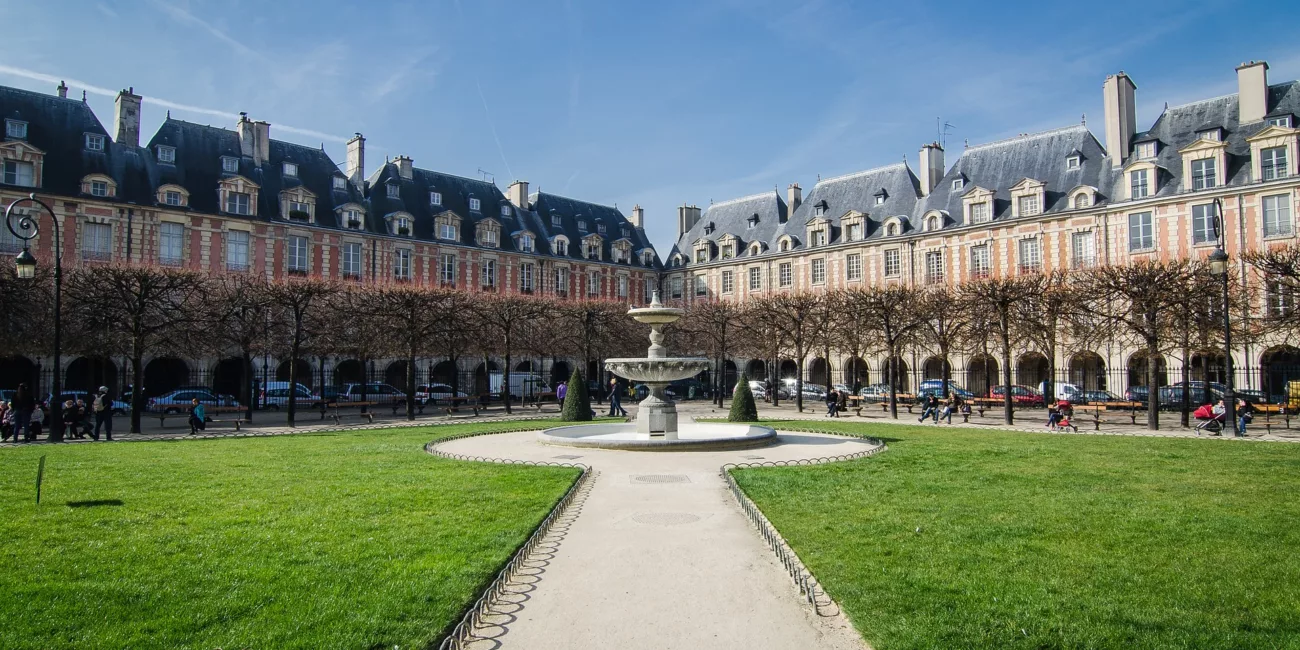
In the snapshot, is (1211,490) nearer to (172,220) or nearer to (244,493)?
(244,493)

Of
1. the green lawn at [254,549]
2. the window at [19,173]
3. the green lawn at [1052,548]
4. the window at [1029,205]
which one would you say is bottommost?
the green lawn at [1052,548]

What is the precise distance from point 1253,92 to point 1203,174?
12.5 ft

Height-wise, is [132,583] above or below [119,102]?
below

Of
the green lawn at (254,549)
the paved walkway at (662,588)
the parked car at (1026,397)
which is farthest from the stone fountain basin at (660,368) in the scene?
the parked car at (1026,397)

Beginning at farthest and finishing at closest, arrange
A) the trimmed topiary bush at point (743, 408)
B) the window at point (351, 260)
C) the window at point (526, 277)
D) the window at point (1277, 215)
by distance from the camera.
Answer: the window at point (526, 277), the window at point (351, 260), the window at point (1277, 215), the trimmed topiary bush at point (743, 408)

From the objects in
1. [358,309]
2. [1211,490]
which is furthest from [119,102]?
[1211,490]

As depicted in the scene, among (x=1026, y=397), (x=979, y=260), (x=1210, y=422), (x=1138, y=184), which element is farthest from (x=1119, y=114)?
(x=1210, y=422)

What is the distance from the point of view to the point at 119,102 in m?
35.1

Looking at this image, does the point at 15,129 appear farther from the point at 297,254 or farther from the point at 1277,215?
the point at 1277,215

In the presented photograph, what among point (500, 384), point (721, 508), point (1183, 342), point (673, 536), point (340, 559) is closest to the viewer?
point (340, 559)

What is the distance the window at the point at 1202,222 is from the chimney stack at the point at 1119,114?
413cm

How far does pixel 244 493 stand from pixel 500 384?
32.0 meters

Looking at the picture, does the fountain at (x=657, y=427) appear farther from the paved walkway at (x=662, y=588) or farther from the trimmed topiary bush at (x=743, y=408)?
the paved walkway at (x=662, y=588)

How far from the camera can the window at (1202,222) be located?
103 ft
